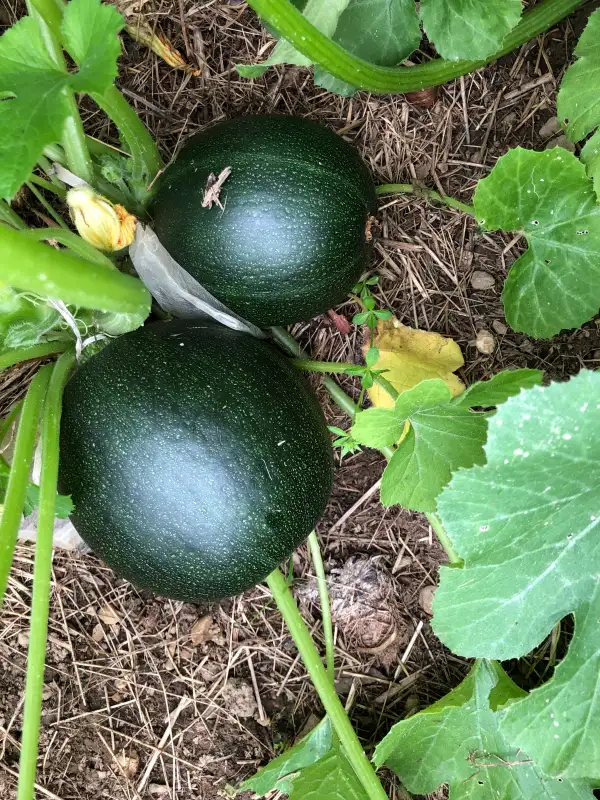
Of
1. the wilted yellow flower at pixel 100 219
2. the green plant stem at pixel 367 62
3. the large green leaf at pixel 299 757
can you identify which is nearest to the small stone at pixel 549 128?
the green plant stem at pixel 367 62

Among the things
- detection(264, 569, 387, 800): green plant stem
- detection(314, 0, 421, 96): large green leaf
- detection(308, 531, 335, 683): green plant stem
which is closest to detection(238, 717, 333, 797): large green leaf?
detection(264, 569, 387, 800): green plant stem

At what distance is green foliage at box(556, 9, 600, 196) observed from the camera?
1.74 meters

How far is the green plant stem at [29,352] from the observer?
5.73 feet

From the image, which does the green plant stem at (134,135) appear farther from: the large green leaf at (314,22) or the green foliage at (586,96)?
the green foliage at (586,96)

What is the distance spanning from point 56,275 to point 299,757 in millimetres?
1507

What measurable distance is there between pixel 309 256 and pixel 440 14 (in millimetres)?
658

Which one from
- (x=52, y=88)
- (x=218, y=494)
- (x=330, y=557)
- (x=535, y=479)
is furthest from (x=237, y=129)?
(x=330, y=557)

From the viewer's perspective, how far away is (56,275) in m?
1.27

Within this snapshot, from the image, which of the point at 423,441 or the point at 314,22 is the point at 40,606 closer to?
the point at 423,441

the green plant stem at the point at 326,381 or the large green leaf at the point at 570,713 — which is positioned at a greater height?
the green plant stem at the point at 326,381

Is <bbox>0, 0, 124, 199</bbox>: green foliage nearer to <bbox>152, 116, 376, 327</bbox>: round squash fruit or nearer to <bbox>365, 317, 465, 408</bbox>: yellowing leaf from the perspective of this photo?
<bbox>152, 116, 376, 327</bbox>: round squash fruit

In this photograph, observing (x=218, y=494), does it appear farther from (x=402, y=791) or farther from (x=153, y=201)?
(x=402, y=791)

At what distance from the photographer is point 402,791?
2250 millimetres

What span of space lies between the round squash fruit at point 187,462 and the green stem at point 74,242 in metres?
0.21
